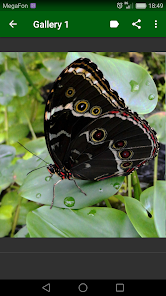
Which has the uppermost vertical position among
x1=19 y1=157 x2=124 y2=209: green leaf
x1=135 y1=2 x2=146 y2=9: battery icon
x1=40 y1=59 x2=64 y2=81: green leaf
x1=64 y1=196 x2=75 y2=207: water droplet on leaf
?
x1=40 y1=59 x2=64 y2=81: green leaf

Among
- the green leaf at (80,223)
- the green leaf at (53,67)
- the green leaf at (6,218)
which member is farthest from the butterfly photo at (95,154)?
the green leaf at (53,67)

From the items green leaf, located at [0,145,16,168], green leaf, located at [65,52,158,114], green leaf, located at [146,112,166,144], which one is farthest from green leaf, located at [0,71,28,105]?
green leaf, located at [146,112,166,144]

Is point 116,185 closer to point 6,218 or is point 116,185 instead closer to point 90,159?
point 90,159

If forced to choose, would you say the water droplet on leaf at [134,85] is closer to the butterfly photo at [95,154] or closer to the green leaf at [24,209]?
the butterfly photo at [95,154]

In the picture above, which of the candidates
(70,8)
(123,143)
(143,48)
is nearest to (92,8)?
(70,8)

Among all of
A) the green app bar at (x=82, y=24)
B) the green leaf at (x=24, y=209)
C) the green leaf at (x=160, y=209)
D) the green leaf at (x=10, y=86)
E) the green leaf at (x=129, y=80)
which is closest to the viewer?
the green leaf at (x=160, y=209)

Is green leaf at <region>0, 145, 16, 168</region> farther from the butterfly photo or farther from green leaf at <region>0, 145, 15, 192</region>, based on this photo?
the butterfly photo

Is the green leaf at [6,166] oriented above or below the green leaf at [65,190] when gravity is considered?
above

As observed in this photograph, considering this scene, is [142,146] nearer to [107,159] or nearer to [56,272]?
[107,159]
